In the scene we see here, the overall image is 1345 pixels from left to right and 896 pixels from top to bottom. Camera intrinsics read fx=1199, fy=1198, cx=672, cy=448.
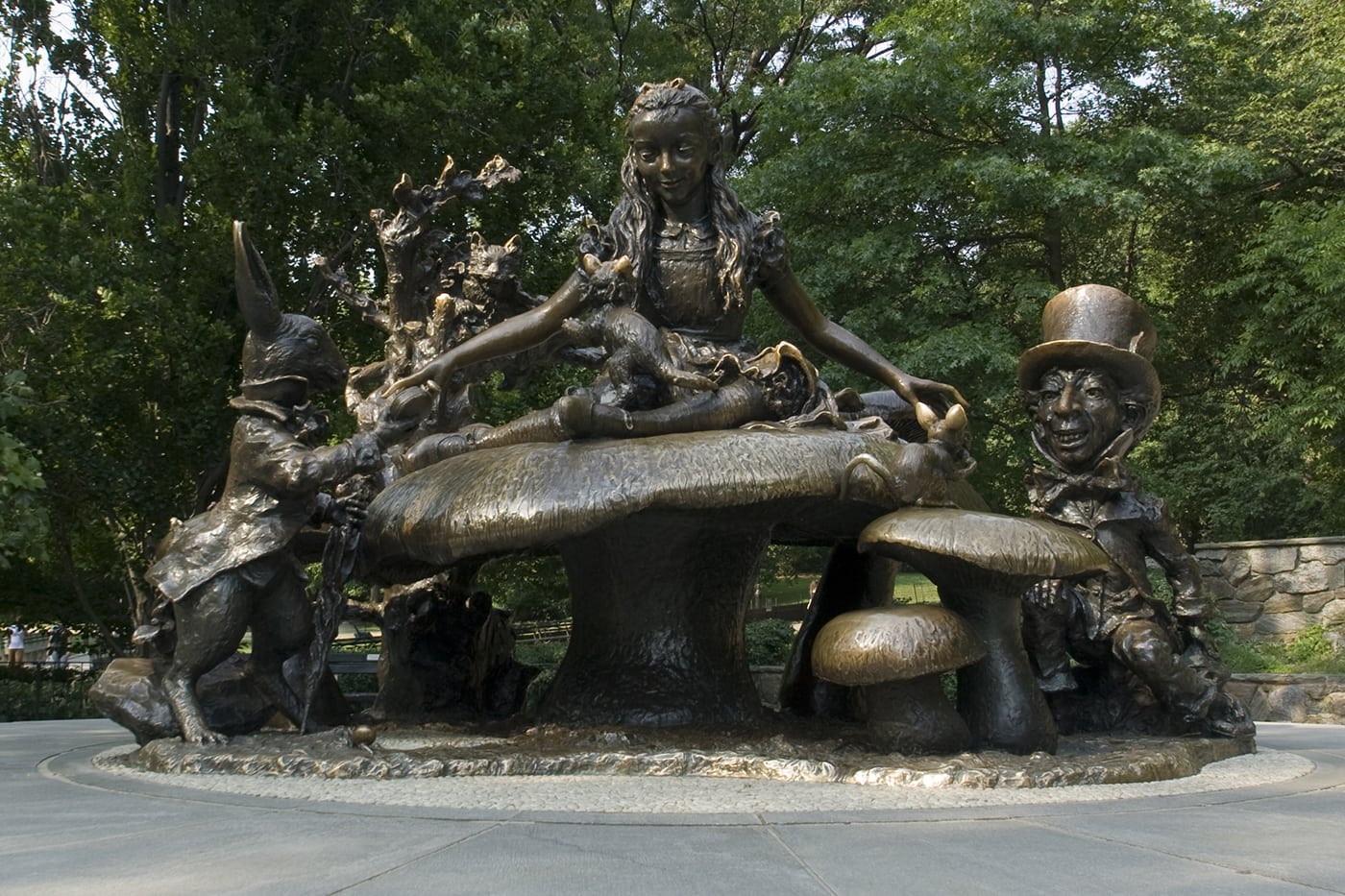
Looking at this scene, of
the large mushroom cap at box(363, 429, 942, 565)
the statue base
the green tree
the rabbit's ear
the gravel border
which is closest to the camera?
the gravel border

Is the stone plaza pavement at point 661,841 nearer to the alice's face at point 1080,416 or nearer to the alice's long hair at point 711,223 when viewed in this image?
the alice's face at point 1080,416

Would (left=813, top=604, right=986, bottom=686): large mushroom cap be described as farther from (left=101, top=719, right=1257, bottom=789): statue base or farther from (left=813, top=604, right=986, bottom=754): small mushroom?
(left=101, top=719, right=1257, bottom=789): statue base

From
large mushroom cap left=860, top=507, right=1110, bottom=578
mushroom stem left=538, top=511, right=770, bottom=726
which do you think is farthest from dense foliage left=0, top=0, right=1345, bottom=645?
large mushroom cap left=860, top=507, right=1110, bottom=578

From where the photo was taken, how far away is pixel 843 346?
6691mm

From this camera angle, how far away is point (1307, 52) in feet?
58.6

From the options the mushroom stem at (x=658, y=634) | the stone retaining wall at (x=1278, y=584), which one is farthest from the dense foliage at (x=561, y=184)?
the mushroom stem at (x=658, y=634)

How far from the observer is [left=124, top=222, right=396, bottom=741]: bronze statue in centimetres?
553

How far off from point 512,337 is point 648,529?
143 cm

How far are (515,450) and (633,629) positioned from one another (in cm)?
131

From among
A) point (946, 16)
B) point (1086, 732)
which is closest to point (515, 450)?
point (1086, 732)

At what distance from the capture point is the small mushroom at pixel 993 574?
15.7 feet

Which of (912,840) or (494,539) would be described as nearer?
(912,840)

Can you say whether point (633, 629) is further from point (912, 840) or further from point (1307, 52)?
point (1307, 52)

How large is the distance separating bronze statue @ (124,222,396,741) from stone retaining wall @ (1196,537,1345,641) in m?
13.1
